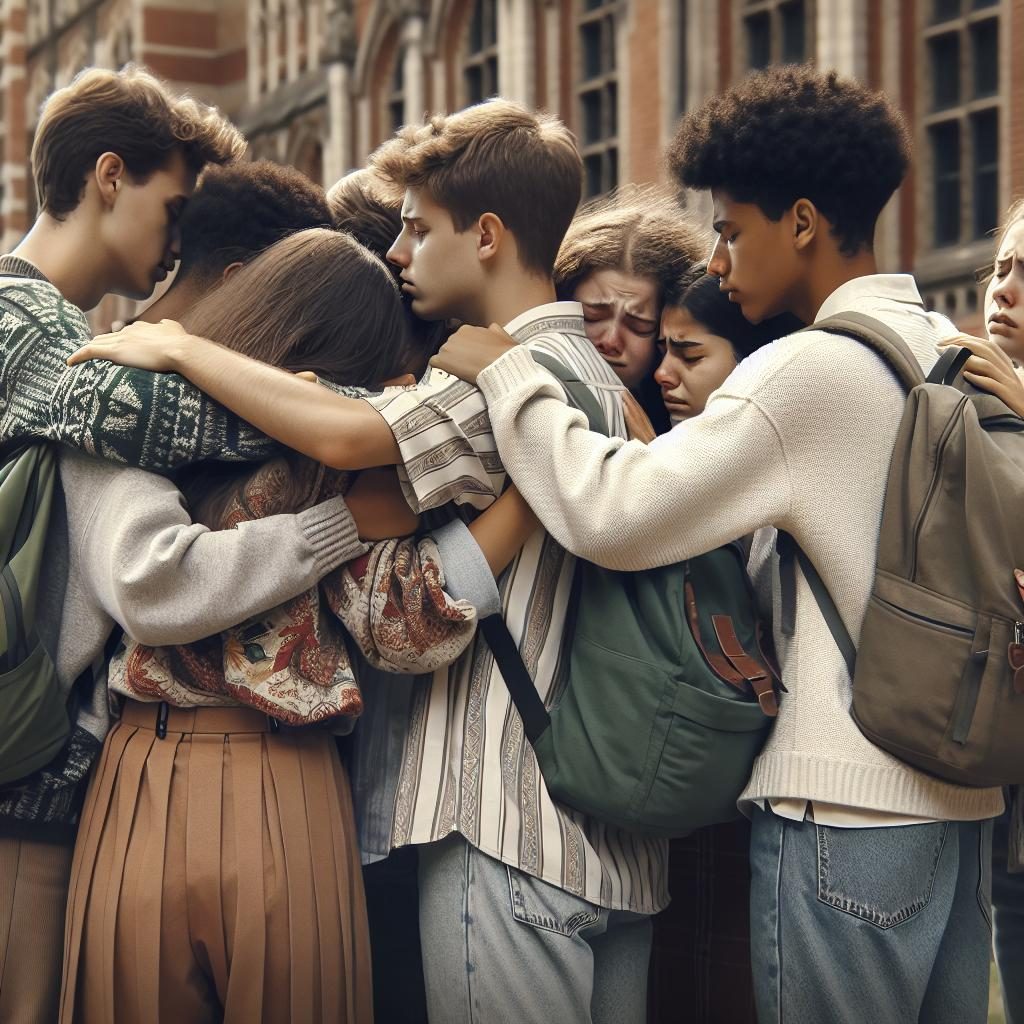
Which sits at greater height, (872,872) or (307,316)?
(307,316)

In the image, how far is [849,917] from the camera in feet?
8.11

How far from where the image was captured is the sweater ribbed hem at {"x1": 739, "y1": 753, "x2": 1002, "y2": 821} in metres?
2.47

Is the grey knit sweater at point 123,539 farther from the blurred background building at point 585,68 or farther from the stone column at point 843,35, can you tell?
the stone column at point 843,35

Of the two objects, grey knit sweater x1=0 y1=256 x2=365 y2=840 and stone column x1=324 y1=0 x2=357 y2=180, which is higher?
stone column x1=324 y1=0 x2=357 y2=180

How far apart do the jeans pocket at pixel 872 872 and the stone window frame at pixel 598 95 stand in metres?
13.9

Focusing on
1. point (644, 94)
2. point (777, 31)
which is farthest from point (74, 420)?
point (644, 94)

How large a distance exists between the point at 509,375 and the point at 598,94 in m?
14.5

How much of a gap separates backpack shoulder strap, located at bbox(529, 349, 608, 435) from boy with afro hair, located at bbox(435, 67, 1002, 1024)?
77 millimetres

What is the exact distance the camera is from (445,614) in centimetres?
258

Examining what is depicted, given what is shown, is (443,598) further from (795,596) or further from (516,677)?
(795,596)

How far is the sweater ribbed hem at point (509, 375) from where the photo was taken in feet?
8.55

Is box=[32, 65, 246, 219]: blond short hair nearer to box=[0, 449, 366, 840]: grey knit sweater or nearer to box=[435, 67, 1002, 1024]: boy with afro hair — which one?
box=[0, 449, 366, 840]: grey knit sweater

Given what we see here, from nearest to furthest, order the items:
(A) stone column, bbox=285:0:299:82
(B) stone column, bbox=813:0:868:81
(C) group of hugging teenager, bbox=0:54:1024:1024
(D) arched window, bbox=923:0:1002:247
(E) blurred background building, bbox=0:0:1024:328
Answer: (C) group of hugging teenager, bbox=0:54:1024:1024, (D) arched window, bbox=923:0:1002:247, (E) blurred background building, bbox=0:0:1024:328, (B) stone column, bbox=813:0:868:81, (A) stone column, bbox=285:0:299:82

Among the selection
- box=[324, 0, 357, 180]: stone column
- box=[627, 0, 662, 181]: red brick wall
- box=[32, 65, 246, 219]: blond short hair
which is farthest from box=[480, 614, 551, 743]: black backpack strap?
box=[324, 0, 357, 180]: stone column
